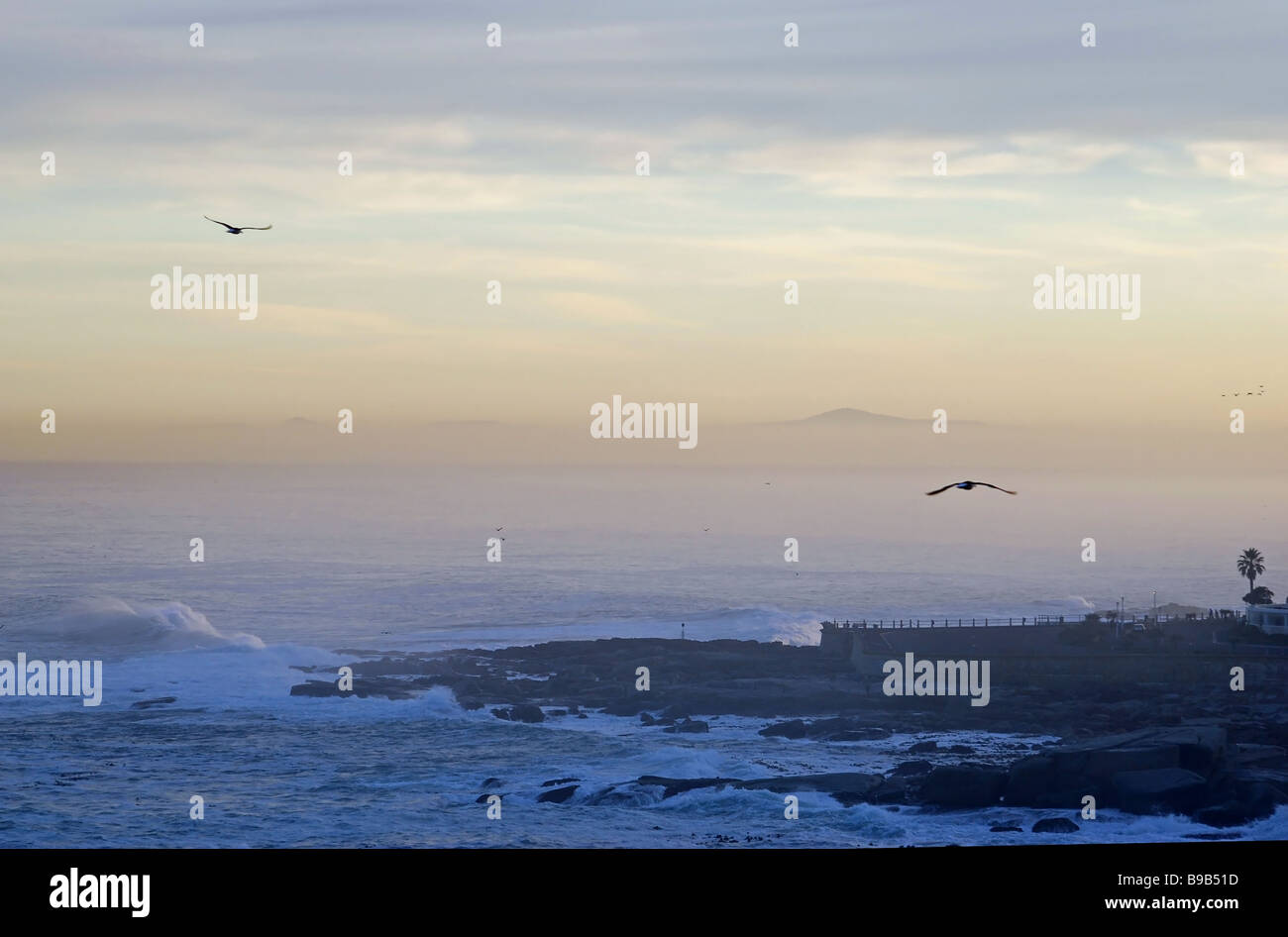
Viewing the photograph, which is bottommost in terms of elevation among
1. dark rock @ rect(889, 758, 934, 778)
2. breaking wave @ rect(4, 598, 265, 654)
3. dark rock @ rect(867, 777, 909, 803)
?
dark rock @ rect(867, 777, 909, 803)

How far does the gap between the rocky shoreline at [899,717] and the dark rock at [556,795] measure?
0.05 metres

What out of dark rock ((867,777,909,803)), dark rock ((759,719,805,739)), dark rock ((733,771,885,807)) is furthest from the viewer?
dark rock ((759,719,805,739))

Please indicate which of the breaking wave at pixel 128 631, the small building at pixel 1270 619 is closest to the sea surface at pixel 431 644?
the breaking wave at pixel 128 631

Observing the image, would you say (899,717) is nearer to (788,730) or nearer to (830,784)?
(788,730)

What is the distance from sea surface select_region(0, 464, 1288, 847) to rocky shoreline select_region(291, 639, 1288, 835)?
964mm

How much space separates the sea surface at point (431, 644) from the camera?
144 ft

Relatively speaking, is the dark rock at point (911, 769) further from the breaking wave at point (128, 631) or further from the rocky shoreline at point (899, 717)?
the breaking wave at point (128, 631)

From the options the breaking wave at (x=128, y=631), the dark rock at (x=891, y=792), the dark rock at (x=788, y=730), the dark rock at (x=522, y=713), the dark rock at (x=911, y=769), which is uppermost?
the breaking wave at (x=128, y=631)

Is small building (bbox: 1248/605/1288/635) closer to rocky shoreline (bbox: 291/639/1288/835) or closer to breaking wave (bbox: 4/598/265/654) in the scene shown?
rocky shoreline (bbox: 291/639/1288/835)

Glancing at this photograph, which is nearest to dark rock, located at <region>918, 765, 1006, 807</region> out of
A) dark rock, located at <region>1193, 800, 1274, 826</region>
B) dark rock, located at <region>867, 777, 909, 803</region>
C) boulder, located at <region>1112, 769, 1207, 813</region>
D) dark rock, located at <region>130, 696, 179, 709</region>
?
dark rock, located at <region>867, 777, 909, 803</region>

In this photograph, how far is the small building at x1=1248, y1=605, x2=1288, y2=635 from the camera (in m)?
70.9
